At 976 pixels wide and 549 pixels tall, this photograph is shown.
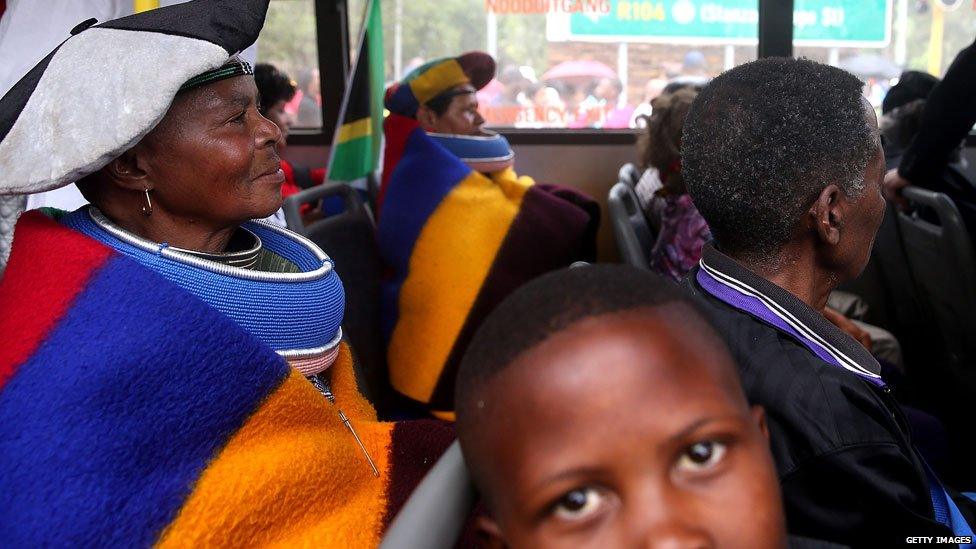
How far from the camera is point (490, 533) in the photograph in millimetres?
736

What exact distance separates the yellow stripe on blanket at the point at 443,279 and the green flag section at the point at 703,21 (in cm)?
170

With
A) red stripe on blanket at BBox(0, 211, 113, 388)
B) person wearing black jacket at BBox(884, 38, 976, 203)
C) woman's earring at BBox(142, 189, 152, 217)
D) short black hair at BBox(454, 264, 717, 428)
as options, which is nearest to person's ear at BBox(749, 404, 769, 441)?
short black hair at BBox(454, 264, 717, 428)

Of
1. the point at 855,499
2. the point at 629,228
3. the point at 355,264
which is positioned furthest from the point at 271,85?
the point at 855,499

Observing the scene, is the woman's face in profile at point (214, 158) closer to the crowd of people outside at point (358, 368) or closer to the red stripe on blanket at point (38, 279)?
the crowd of people outside at point (358, 368)

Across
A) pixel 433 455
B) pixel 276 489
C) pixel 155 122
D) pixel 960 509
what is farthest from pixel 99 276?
pixel 960 509

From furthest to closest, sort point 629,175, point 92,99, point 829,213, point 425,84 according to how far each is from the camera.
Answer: point 629,175 → point 425,84 → point 829,213 → point 92,99

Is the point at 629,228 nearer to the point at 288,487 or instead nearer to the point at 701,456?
the point at 288,487

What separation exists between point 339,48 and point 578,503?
12.1 ft

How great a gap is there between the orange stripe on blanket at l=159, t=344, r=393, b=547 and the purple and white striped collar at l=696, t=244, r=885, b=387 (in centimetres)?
53

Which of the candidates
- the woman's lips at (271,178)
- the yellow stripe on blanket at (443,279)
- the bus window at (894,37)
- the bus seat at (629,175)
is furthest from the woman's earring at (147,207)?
the bus window at (894,37)

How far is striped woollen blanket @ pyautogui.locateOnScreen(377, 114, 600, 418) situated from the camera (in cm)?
251

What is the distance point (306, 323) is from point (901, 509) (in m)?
0.77

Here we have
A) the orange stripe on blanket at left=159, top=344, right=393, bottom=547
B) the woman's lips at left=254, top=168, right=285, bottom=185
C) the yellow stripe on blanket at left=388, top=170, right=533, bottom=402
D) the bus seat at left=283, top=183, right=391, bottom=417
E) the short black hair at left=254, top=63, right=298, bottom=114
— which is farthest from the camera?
the short black hair at left=254, top=63, right=298, bottom=114

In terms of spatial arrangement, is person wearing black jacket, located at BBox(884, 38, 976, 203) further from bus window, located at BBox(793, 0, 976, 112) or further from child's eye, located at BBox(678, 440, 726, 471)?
child's eye, located at BBox(678, 440, 726, 471)
